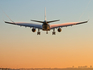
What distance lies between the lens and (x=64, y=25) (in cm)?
9444

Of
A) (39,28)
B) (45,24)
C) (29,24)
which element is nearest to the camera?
(45,24)

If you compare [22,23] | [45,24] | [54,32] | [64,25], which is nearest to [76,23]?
[64,25]

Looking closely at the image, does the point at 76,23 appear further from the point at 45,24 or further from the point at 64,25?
the point at 45,24

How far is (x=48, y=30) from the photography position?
87.3 meters

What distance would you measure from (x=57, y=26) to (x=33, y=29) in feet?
40.6

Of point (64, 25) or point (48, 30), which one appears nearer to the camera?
point (48, 30)

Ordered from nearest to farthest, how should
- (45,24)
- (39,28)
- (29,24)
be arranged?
(45,24) < (39,28) < (29,24)

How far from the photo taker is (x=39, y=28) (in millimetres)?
89875

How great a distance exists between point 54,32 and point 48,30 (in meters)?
5.90

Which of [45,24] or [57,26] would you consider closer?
[45,24]

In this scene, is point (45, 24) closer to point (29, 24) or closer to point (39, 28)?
point (39, 28)

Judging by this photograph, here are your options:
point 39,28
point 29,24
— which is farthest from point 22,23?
point 39,28

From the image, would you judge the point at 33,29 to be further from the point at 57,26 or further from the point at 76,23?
the point at 76,23

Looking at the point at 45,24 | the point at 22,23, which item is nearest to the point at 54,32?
the point at 45,24
